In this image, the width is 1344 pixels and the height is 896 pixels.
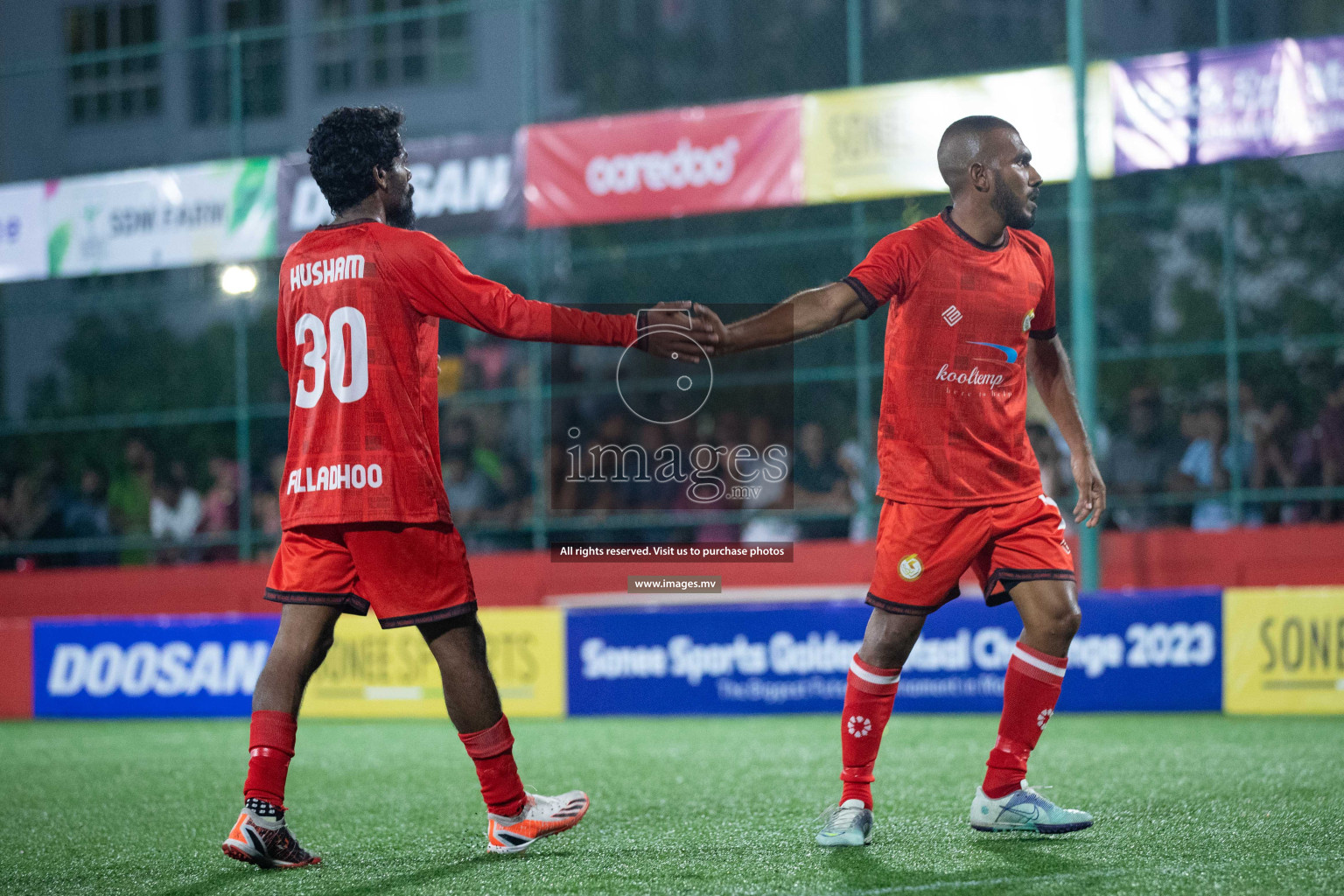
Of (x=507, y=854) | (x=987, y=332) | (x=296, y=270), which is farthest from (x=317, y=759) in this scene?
(x=987, y=332)

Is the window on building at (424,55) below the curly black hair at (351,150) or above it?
above

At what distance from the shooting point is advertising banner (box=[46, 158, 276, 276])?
1383cm

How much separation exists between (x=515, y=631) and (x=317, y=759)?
2.78m

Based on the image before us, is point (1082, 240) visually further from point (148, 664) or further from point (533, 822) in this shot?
point (533, 822)

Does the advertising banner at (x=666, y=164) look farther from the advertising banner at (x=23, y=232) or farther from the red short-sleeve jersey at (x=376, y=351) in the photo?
the red short-sleeve jersey at (x=376, y=351)

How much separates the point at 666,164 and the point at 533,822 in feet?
29.3

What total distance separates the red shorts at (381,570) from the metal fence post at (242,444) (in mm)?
9636

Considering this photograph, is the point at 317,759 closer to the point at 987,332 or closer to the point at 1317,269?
the point at 987,332

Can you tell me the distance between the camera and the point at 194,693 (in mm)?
10859

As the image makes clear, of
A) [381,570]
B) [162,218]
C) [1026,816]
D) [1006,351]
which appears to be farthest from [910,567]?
[162,218]

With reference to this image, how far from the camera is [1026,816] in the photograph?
4621mm

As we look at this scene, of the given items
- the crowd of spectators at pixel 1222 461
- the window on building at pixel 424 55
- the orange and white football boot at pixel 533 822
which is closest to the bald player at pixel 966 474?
the orange and white football boot at pixel 533 822

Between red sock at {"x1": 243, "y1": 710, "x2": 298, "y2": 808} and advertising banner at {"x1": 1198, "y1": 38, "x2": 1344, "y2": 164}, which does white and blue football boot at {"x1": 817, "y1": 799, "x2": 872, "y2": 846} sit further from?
advertising banner at {"x1": 1198, "y1": 38, "x2": 1344, "y2": 164}

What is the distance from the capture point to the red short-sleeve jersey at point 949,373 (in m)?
4.54
